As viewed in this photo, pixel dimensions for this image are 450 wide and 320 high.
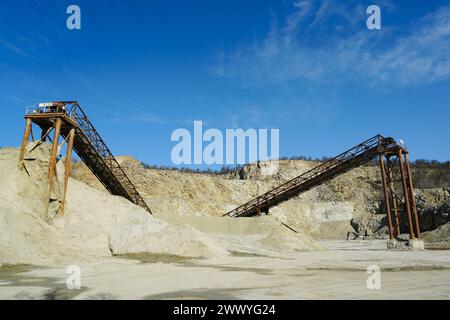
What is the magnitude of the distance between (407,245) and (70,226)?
855 inches

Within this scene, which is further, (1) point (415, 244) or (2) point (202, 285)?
(1) point (415, 244)

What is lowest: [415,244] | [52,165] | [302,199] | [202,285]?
[415,244]

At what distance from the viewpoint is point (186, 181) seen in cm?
5028

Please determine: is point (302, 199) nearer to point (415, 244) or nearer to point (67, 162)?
point (415, 244)

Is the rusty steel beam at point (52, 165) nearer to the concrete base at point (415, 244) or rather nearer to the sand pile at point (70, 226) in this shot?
the sand pile at point (70, 226)

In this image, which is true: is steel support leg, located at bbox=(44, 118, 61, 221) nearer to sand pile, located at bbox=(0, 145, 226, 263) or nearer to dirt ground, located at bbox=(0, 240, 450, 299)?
sand pile, located at bbox=(0, 145, 226, 263)

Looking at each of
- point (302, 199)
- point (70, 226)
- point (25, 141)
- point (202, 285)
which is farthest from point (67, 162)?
point (302, 199)

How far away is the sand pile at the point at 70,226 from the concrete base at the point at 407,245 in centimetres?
1110

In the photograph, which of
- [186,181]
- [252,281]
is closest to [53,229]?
[252,281]

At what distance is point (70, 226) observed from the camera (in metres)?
16.3

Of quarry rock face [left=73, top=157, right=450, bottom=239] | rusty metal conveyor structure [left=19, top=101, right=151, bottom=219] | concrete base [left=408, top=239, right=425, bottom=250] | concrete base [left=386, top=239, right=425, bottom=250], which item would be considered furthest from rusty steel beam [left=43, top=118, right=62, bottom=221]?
quarry rock face [left=73, top=157, right=450, bottom=239]

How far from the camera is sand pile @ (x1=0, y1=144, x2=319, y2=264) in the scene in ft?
42.8
